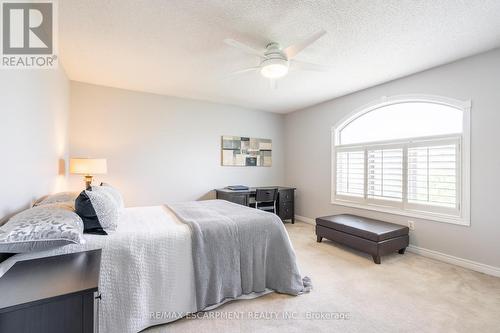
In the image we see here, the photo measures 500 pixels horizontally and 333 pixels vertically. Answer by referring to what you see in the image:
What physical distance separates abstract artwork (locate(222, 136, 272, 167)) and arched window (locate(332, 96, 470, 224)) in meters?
1.61

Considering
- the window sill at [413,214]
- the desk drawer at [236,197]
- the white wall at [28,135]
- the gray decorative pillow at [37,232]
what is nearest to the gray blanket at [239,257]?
the gray decorative pillow at [37,232]

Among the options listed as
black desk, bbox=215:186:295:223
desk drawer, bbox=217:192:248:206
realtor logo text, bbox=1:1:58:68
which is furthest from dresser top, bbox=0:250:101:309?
black desk, bbox=215:186:295:223

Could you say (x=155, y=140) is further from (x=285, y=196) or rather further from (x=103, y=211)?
(x=285, y=196)

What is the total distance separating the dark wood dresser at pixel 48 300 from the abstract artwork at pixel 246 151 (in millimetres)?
3991

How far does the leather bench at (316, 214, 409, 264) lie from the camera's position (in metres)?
3.03

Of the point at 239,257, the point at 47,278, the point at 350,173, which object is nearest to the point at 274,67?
the point at 239,257

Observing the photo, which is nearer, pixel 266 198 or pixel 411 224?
pixel 411 224

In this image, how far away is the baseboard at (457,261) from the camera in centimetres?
269

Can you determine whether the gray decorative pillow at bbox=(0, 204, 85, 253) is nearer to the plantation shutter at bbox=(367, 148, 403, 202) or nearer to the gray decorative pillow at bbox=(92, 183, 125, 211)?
the gray decorative pillow at bbox=(92, 183, 125, 211)

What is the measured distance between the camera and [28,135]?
200 centimetres

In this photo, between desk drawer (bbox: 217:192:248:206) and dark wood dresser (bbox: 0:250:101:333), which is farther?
desk drawer (bbox: 217:192:248:206)

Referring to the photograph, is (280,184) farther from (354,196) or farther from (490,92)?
(490,92)

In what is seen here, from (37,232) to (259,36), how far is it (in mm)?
2427

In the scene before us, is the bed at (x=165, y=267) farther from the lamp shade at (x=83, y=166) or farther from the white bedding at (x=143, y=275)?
the lamp shade at (x=83, y=166)
